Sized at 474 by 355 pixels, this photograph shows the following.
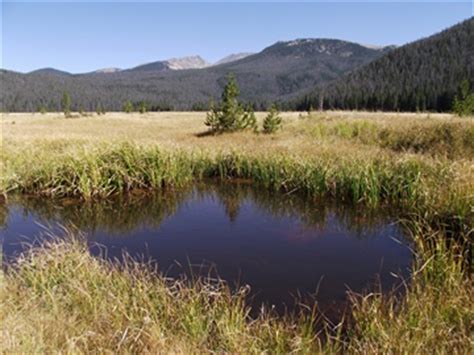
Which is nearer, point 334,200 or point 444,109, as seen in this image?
point 334,200

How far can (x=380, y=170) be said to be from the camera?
11.6 metres

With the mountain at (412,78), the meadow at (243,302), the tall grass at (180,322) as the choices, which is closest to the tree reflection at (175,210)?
the meadow at (243,302)

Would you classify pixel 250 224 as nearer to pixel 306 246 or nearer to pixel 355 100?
pixel 306 246

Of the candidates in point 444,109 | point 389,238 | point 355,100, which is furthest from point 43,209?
point 355,100

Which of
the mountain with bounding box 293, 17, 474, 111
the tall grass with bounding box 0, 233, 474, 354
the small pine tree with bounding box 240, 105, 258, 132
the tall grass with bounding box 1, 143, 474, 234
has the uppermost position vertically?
the mountain with bounding box 293, 17, 474, 111

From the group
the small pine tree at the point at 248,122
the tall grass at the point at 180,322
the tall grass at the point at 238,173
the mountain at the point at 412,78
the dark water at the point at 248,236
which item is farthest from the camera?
the mountain at the point at 412,78

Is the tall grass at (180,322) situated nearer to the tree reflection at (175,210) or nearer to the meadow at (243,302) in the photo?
the meadow at (243,302)

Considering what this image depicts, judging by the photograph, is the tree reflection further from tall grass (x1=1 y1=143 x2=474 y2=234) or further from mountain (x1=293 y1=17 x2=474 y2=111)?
mountain (x1=293 y1=17 x2=474 y2=111)

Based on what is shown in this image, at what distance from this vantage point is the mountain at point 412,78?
88.4 metres

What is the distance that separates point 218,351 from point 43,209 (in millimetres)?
8912

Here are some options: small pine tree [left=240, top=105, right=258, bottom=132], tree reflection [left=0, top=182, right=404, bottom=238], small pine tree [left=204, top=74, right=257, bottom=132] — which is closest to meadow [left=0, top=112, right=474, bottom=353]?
tree reflection [left=0, top=182, right=404, bottom=238]

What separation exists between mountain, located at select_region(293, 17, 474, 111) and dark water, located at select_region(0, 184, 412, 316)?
78.2 metres

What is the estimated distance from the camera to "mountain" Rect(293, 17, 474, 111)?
290 feet

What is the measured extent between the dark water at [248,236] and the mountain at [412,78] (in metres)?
78.2
